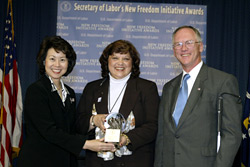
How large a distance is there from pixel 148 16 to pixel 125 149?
3.82 meters

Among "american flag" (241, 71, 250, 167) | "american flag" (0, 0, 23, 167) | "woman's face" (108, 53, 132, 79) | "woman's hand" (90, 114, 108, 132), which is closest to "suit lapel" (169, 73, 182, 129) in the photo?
"woman's face" (108, 53, 132, 79)

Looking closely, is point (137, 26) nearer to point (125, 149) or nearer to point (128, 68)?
point (128, 68)

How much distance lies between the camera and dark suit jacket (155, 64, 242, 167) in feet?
7.09

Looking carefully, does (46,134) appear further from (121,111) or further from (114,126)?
(121,111)

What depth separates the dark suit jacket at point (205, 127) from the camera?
2.16m

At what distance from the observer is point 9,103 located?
4852 mm

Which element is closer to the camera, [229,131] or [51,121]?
[229,131]

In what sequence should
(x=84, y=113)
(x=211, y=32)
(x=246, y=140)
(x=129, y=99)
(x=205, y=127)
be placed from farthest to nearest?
(x=211, y=32)
(x=246, y=140)
(x=84, y=113)
(x=129, y=99)
(x=205, y=127)

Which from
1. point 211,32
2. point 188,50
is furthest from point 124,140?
point 211,32

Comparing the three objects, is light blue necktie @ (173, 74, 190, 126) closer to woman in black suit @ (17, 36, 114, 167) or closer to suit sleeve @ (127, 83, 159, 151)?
suit sleeve @ (127, 83, 159, 151)

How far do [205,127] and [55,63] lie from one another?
139cm

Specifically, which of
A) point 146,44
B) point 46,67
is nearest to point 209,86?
point 46,67

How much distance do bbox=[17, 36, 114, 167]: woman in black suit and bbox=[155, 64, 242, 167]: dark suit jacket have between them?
0.55 m

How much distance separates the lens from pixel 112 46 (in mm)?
2822
